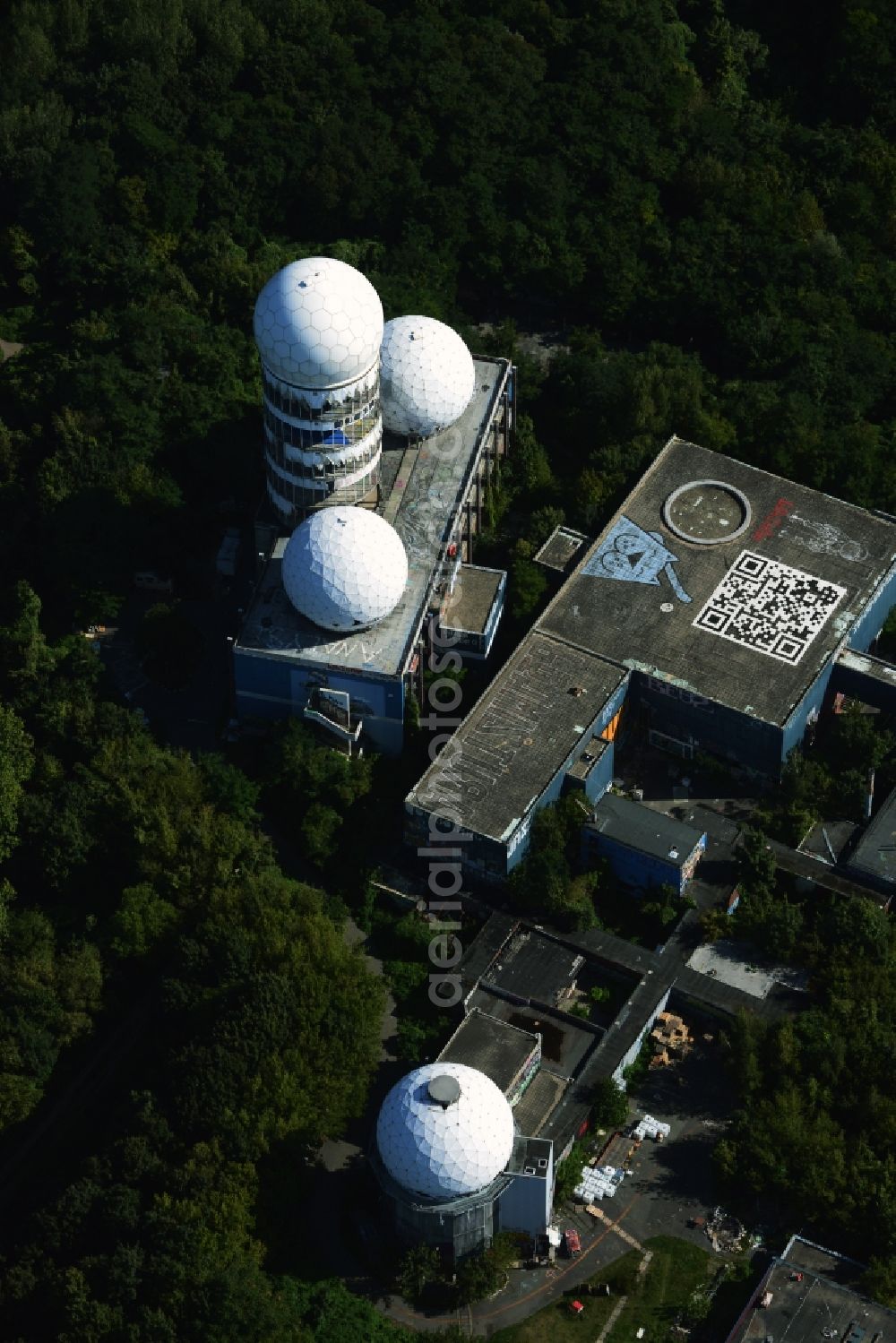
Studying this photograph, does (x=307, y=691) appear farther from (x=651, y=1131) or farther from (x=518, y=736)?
(x=651, y=1131)

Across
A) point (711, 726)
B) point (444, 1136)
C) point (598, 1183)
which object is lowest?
point (598, 1183)

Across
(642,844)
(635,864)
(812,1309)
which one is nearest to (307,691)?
(642,844)

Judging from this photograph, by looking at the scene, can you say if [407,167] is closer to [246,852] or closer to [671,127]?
[671,127]

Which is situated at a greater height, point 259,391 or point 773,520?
point 773,520

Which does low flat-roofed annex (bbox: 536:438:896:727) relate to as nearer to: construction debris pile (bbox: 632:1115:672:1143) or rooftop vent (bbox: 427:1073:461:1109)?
construction debris pile (bbox: 632:1115:672:1143)

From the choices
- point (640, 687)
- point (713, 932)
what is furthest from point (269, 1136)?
point (640, 687)

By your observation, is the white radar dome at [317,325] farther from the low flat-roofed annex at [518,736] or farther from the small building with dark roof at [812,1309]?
the small building with dark roof at [812,1309]

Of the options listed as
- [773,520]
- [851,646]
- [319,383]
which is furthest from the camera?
[773,520]
